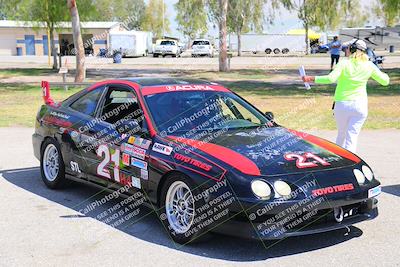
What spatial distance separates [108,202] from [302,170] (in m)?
2.62

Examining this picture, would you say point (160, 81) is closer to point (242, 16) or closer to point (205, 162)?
point (205, 162)

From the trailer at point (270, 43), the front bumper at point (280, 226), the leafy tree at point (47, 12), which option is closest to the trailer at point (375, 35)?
the trailer at point (270, 43)

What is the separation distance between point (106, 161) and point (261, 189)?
2.11 meters

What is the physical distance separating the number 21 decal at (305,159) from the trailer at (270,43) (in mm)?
61629

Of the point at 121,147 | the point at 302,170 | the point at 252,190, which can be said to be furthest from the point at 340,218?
the point at 121,147

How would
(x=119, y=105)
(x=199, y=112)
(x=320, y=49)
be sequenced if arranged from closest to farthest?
(x=199, y=112)
(x=119, y=105)
(x=320, y=49)

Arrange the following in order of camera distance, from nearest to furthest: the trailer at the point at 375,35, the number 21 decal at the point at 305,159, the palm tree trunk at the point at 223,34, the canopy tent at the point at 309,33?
the number 21 decal at the point at 305,159 → the palm tree trunk at the point at 223,34 → the trailer at the point at 375,35 → the canopy tent at the point at 309,33

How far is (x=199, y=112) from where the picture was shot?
5.97 m

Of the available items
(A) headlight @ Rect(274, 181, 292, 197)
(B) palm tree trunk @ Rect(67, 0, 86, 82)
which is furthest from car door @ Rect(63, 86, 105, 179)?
(B) palm tree trunk @ Rect(67, 0, 86, 82)

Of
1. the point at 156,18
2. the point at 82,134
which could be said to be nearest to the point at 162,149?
the point at 82,134

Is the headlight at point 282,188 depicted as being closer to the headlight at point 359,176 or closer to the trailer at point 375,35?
the headlight at point 359,176

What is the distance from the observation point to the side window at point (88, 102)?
6.64 meters

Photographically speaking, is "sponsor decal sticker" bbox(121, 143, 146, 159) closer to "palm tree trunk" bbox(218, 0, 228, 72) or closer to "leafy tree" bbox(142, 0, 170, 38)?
"palm tree trunk" bbox(218, 0, 228, 72)

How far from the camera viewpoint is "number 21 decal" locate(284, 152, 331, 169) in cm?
489
